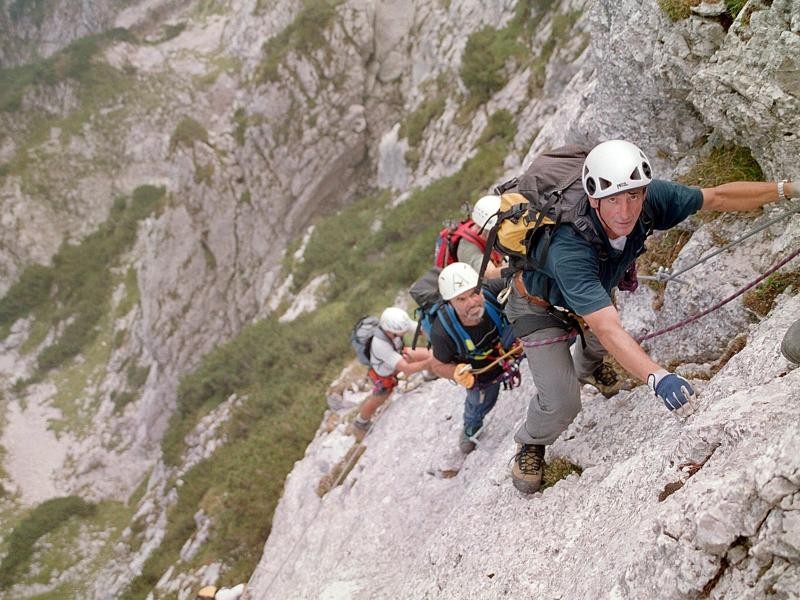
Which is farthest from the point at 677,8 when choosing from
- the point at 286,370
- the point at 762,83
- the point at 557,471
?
the point at 286,370

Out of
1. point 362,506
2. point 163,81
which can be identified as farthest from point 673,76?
point 163,81

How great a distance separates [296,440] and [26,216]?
4617 centimetres

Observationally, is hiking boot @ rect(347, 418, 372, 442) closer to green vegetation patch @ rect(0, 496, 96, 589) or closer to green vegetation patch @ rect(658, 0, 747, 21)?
green vegetation patch @ rect(658, 0, 747, 21)

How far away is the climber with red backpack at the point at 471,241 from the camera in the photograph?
7570 mm

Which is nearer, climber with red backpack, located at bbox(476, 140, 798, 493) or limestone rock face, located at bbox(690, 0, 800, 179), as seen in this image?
climber with red backpack, located at bbox(476, 140, 798, 493)

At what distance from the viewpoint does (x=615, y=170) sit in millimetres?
3807

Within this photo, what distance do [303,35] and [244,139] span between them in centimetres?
782

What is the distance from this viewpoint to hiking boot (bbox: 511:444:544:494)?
5.41m

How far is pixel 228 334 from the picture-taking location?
115 ft

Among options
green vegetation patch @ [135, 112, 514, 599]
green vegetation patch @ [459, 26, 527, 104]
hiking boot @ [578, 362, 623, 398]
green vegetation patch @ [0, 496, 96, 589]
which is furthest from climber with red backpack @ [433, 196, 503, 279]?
green vegetation patch @ [0, 496, 96, 589]

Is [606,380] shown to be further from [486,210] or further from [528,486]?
[486,210]

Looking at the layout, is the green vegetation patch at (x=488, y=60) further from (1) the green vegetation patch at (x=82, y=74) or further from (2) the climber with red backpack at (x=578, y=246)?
(1) the green vegetation patch at (x=82, y=74)

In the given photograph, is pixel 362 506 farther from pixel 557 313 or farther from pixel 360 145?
pixel 360 145

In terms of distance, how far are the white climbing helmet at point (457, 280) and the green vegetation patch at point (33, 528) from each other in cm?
2640
